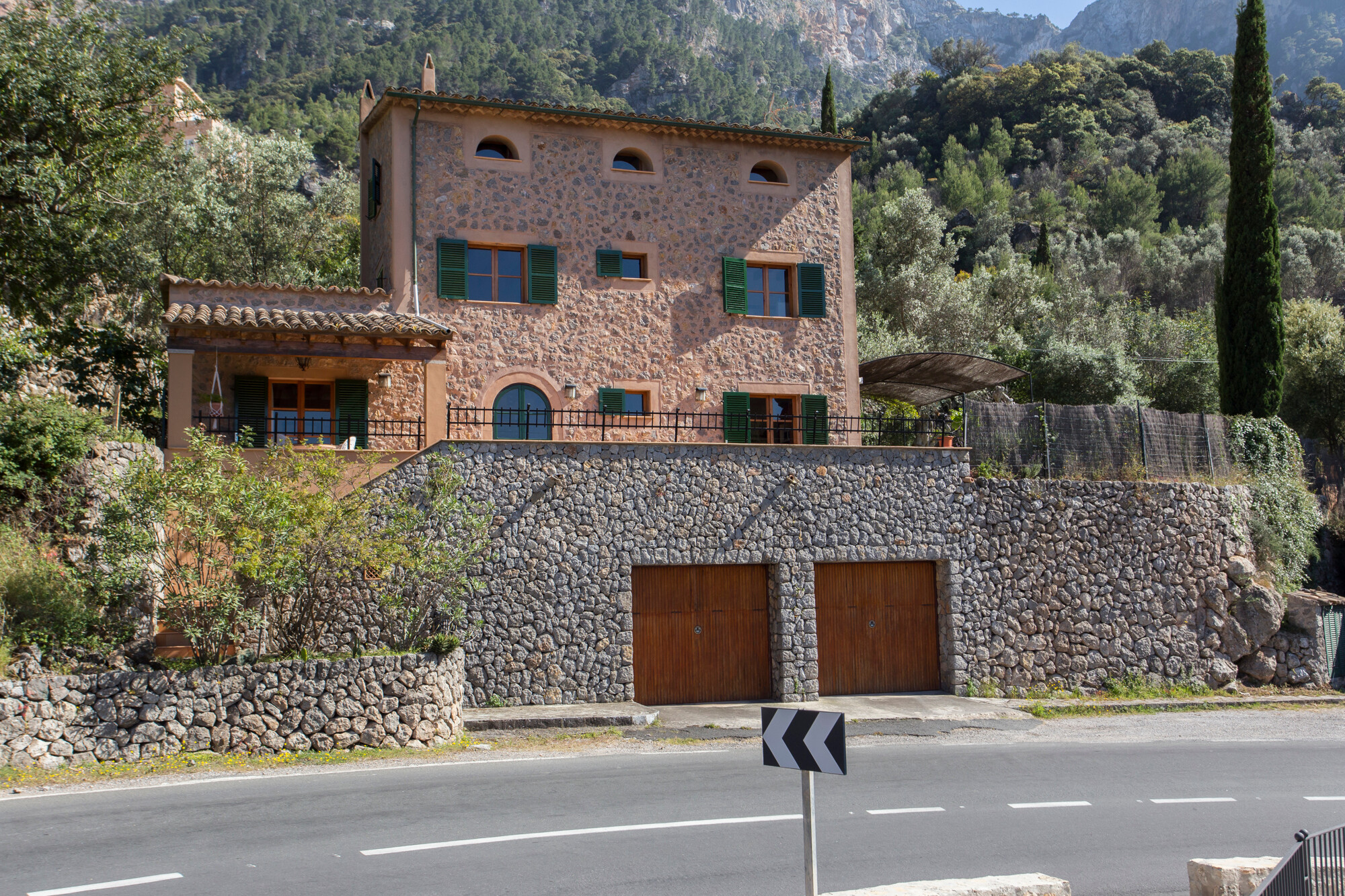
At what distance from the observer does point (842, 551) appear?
1825 cm

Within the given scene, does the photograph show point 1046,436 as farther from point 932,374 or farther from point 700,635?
point 700,635

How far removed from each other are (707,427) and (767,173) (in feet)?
20.6

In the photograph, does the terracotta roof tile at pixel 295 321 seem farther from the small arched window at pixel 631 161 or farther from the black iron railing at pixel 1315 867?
the black iron railing at pixel 1315 867

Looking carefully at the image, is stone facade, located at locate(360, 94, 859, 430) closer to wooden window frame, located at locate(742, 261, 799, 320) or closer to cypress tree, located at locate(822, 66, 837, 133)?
wooden window frame, located at locate(742, 261, 799, 320)

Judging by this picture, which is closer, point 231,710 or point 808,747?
point 808,747

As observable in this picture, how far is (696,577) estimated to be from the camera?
58.3 ft

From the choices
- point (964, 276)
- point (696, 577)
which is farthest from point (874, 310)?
point (696, 577)

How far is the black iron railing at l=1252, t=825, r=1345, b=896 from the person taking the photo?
532cm

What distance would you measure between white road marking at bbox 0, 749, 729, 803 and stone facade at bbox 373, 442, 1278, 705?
3479mm

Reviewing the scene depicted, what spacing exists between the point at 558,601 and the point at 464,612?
5.29ft

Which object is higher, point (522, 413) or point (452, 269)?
point (452, 269)

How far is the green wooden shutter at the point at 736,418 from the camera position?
21312 millimetres

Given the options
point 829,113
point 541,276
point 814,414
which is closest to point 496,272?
point 541,276

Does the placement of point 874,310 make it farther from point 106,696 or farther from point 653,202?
point 106,696
